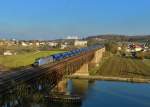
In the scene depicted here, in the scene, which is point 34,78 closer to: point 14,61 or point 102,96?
point 102,96

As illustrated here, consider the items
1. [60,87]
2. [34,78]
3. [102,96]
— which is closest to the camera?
[34,78]

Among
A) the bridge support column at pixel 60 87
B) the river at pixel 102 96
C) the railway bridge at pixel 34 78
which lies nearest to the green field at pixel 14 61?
the river at pixel 102 96

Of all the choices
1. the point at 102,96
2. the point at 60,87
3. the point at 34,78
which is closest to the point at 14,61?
the point at 60,87

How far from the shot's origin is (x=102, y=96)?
69.1 metres

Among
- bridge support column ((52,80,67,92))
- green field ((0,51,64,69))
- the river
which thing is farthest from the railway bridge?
green field ((0,51,64,69))

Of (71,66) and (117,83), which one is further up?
(71,66)

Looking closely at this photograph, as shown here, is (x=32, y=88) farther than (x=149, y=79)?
No

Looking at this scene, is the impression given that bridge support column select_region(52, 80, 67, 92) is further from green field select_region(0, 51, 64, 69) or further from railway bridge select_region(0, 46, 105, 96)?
green field select_region(0, 51, 64, 69)

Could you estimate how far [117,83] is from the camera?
297 ft

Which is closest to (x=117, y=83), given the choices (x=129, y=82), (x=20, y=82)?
(x=129, y=82)

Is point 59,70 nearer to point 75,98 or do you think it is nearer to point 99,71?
point 75,98

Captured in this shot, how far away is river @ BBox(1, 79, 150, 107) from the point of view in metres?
42.8

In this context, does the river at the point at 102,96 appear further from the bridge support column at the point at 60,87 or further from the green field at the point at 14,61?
the green field at the point at 14,61

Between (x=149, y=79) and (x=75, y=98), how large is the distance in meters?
40.1
